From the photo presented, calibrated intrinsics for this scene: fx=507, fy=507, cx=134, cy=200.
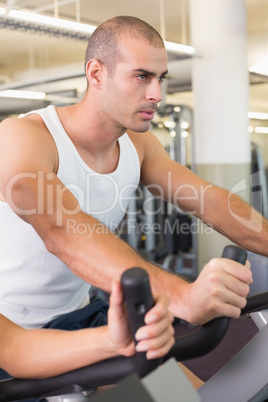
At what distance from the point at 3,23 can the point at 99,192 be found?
351cm

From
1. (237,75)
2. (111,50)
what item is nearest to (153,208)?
(237,75)

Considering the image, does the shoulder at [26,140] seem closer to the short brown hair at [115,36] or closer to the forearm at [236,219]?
the short brown hair at [115,36]

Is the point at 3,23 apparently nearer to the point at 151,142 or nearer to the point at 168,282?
the point at 151,142

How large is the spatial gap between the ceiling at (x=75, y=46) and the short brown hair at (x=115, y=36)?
3619mm

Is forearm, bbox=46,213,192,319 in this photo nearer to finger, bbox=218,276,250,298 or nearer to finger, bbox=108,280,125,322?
finger, bbox=218,276,250,298

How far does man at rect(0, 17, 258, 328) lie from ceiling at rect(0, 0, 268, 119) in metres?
3.68

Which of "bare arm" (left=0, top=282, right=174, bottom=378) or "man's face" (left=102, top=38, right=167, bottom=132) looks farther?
"man's face" (left=102, top=38, right=167, bottom=132)

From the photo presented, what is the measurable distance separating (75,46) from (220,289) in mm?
9124

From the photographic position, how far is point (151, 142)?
159 cm

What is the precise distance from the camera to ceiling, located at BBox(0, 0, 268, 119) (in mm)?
6801

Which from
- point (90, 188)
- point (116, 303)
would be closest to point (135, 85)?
point (90, 188)

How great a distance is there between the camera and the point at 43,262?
121cm

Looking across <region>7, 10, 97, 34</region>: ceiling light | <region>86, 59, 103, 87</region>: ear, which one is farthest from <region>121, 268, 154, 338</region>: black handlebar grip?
<region>7, 10, 97, 34</region>: ceiling light

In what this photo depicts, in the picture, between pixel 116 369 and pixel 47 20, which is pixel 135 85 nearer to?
pixel 116 369
